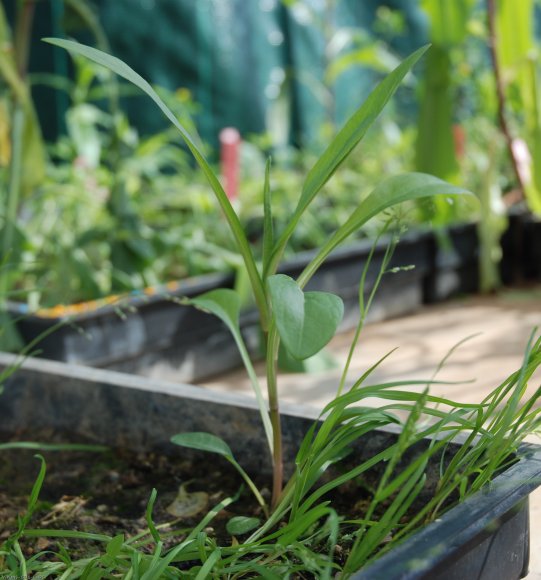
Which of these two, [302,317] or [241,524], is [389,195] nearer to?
[302,317]

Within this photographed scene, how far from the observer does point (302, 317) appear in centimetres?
66

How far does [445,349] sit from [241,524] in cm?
158

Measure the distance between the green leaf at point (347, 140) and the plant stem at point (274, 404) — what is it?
0.29ft

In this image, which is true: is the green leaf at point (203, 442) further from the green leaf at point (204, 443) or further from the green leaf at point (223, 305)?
the green leaf at point (223, 305)

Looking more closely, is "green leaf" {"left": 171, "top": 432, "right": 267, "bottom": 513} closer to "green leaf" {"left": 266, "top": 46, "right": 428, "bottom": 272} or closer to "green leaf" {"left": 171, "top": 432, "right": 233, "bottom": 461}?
"green leaf" {"left": 171, "top": 432, "right": 233, "bottom": 461}

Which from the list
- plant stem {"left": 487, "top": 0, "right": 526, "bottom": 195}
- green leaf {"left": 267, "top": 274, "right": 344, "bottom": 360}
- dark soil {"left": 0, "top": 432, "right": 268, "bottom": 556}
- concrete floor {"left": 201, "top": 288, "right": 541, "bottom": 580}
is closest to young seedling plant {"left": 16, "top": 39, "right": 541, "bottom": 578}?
green leaf {"left": 267, "top": 274, "right": 344, "bottom": 360}

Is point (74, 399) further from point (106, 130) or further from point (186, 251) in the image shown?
point (106, 130)

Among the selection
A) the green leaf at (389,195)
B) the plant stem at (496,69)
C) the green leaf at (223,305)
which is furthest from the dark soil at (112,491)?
the plant stem at (496,69)

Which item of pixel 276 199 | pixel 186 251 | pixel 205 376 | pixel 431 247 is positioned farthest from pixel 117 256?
pixel 431 247

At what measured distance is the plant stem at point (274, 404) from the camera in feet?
2.73

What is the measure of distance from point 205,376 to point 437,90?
128cm

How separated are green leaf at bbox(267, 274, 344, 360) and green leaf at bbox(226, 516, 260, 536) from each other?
270 mm

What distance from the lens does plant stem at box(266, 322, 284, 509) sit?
2.73 ft

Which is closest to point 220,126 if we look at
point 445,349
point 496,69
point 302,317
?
point 496,69
